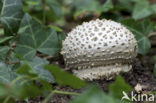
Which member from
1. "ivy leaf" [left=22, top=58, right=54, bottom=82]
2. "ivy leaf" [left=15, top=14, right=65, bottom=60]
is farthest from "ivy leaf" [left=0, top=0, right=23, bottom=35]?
"ivy leaf" [left=22, top=58, right=54, bottom=82]

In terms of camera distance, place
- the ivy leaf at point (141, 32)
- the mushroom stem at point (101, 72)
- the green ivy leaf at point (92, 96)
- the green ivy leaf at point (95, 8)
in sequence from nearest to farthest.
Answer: the green ivy leaf at point (92, 96), the mushroom stem at point (101, 72), the ivy leaf at point (141, 32), the green ivy leaf at point (95, 8)

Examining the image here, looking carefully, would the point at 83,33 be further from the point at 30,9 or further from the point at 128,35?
the point at 30,9

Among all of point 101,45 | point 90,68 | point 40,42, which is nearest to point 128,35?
point 101,45

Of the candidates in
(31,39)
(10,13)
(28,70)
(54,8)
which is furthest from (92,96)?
(54,8)

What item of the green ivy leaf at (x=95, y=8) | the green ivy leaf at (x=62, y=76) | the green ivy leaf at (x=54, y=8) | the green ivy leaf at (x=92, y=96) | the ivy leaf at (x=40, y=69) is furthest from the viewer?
the green ivy leaf at (x=54, y=8)

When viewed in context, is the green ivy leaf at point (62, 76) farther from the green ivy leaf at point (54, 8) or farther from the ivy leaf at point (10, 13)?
the green ivy leaf at point (54, 8)

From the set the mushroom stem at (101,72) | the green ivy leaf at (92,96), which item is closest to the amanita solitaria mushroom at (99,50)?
the mushroom stem at (101,72)
